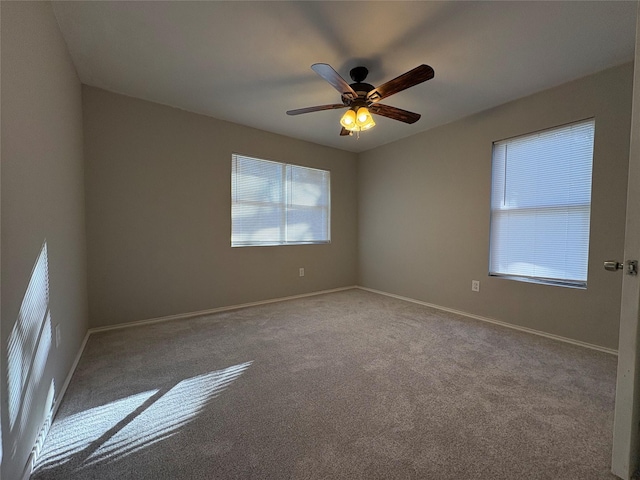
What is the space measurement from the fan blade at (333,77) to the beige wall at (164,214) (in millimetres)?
1930

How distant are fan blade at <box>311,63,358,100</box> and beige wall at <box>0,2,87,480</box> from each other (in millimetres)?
1443

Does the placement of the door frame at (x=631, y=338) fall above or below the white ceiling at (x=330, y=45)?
below

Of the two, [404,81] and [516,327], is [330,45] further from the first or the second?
[516,327]

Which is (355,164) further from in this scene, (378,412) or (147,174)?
(378,412)

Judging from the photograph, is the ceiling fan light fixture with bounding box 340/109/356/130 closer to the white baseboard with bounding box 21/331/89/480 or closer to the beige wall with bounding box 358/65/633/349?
the beige wall with bounding box 358/65/633/349

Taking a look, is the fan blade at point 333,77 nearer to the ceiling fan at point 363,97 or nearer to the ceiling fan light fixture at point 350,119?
the ceiling fan at point 363,97

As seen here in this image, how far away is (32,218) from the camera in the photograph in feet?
4.27

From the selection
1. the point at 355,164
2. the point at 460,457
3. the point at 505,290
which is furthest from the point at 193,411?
the point at 355,164

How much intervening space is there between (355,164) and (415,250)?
1897mm

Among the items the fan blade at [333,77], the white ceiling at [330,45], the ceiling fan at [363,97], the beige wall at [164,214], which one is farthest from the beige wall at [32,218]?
the ceiling fan at [363,97]

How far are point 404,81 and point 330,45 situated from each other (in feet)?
2.05

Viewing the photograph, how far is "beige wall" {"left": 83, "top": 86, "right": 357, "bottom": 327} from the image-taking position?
2789 mm

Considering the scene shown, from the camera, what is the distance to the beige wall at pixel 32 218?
104 cm

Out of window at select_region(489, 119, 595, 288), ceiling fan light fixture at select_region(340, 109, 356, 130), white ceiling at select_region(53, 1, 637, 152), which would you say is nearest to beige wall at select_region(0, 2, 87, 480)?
white ceiling at select_region(53, 1, 637, 152)
